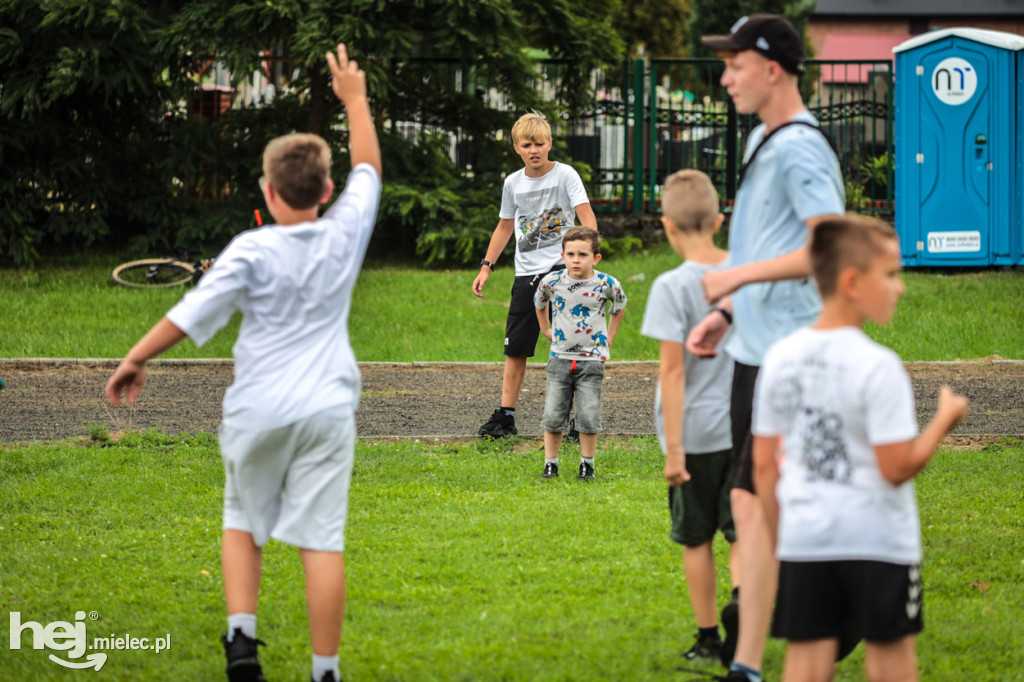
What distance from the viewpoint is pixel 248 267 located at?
3.62m

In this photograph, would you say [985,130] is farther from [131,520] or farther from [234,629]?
[234,629]

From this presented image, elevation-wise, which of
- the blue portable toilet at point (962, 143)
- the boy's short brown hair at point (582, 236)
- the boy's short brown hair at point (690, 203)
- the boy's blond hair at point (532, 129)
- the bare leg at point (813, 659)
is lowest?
the bare leg at point (813, 659)

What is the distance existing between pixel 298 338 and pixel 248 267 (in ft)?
0.87

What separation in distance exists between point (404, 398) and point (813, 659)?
6624 millimetres

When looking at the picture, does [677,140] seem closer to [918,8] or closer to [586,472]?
[586,472]

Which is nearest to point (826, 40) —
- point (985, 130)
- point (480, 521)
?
point (985, 130)

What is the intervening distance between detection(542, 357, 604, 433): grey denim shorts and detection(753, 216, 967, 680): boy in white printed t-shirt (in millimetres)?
3766

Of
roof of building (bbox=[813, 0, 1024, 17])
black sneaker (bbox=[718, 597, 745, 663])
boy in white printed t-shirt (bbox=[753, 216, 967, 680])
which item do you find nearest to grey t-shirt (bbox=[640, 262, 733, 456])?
black sneaker (bbox=[718, 597, 745, 663])

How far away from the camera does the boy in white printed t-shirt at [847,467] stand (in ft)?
9.36

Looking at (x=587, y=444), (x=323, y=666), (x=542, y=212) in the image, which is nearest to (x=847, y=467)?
(x=323, y=666)

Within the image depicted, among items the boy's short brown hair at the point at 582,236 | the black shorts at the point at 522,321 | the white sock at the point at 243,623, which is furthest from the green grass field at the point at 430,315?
the white sock at the point at 243,623

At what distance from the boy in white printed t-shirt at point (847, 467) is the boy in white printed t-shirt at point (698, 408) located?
3.00ft

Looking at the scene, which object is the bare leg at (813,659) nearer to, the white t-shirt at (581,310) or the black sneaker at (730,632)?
the black sneaker at (730,632)

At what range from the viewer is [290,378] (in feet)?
12.0
